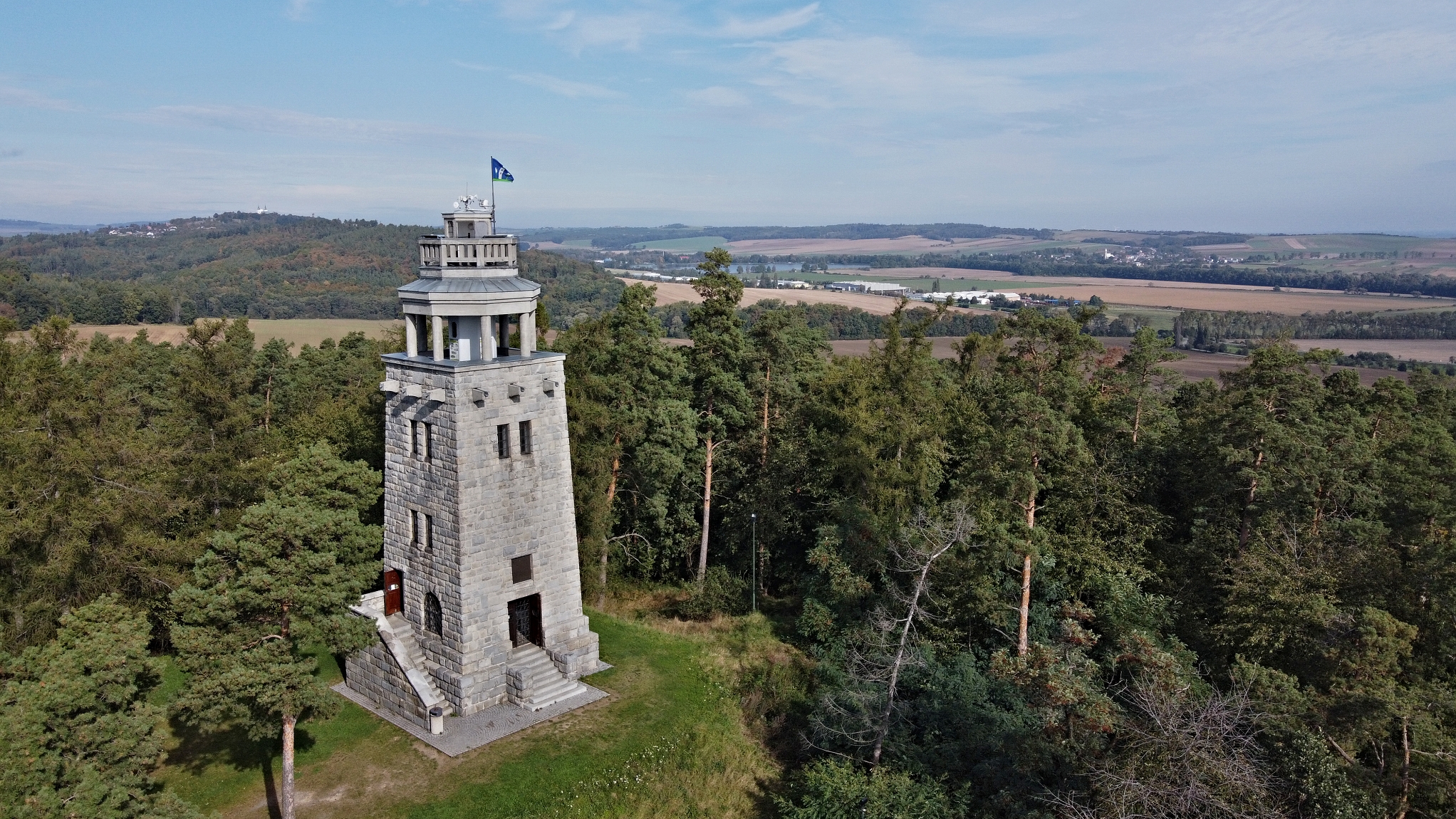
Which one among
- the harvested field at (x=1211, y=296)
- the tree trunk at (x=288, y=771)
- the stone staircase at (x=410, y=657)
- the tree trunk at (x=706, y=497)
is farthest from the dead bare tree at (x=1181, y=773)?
the harvested field at (x=1211, y=296)

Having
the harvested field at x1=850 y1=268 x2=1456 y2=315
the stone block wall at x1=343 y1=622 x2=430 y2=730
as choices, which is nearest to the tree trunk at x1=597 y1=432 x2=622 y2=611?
the stone block wall at x1=343 y1=622 x2=430 y2=730

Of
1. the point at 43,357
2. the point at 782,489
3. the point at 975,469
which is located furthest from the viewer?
the point at 782,489

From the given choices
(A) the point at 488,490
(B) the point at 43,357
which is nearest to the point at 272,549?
(A) the point at 488,490

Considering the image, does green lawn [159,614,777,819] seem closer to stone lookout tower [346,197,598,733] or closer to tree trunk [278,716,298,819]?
tree trunk [278,716,298,819]

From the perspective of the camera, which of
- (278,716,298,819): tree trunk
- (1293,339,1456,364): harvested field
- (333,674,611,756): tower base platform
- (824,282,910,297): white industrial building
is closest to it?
(278,716,298,819): tree trunk

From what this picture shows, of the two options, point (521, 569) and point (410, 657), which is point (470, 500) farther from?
point (410, 657)

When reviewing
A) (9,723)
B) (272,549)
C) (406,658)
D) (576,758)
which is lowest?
(576,758)

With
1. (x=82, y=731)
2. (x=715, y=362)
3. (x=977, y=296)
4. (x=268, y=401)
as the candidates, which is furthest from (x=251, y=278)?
(x=82, y=731)

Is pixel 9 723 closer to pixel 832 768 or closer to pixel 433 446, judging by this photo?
pixel 433 446
